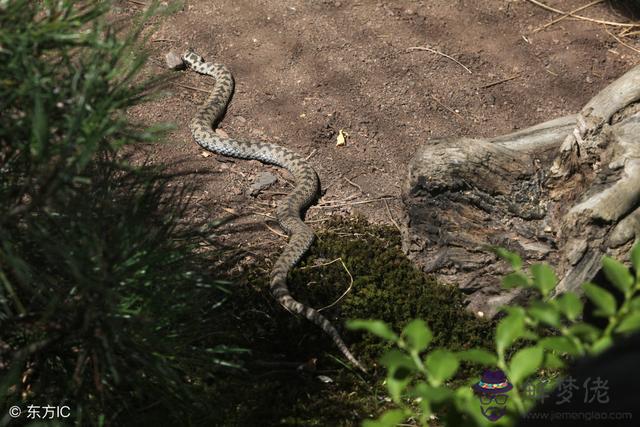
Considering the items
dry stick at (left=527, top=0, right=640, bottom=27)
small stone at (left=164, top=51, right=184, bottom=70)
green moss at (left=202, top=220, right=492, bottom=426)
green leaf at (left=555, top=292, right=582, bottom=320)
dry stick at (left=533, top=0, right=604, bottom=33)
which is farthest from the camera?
dry stick at (left=527, top=0, right=640, bottom=27)

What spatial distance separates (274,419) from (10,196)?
76.6 inches

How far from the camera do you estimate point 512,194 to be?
495 cm

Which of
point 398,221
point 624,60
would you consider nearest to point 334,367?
point 398,221

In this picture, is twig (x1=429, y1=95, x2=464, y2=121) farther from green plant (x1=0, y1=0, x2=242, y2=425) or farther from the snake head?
green plant (x1=0, y1=0, x2=242, y2=425)

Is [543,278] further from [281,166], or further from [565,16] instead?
[565,16]

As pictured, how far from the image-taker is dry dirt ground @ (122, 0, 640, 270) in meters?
6.23

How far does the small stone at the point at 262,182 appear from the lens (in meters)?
6.18

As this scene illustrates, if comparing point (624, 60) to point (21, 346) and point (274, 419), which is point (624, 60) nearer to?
point (274, 419)

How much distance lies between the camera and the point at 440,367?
173 centimetres

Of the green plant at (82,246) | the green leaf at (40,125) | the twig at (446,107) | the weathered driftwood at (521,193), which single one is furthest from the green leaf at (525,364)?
the twig at (446,107)

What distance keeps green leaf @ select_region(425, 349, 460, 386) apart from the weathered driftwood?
2.99 m

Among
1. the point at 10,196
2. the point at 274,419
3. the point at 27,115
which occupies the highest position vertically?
the point at 27,115

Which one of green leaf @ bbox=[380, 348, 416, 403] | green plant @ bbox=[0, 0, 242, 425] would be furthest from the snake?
green leaf @ bbox=[380, 348, 416, 403]

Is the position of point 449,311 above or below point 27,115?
below
